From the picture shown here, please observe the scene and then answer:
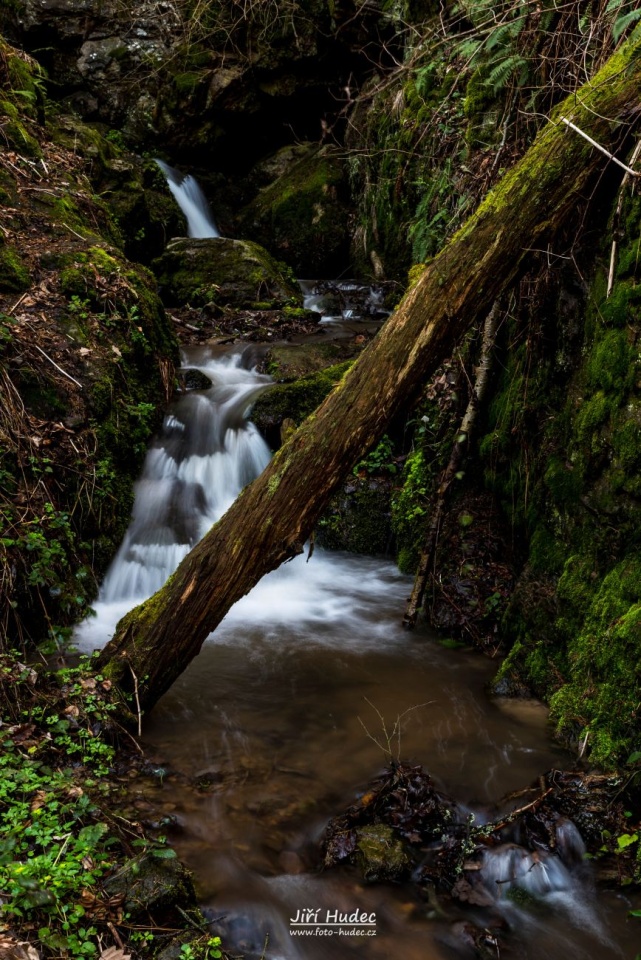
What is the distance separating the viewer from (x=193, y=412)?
7.70m

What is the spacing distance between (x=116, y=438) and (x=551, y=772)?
446 cm

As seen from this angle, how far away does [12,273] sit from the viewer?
5992mm

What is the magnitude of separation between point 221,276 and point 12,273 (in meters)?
6.50

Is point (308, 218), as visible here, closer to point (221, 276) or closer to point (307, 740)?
point (221, 276)

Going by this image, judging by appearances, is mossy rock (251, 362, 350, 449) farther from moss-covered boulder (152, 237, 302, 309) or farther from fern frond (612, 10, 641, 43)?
moss-covered boulder (152, 237, 302, 309)

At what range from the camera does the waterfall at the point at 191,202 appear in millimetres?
14820

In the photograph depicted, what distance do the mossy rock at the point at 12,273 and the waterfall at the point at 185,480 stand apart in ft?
6.54

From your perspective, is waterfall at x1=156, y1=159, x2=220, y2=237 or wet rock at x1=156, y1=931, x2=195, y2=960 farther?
waterfall at x1=156, y1=159, x2=220, y2=237

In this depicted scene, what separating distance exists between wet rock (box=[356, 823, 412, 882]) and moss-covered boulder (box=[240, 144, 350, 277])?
12973 mm

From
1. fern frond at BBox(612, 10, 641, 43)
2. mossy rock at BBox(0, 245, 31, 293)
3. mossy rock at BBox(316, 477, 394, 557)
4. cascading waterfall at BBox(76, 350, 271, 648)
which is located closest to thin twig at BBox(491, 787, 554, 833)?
cascading waterfall at BBox(76, 350, 271, 648)

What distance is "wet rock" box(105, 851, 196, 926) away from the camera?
2576 millimetres

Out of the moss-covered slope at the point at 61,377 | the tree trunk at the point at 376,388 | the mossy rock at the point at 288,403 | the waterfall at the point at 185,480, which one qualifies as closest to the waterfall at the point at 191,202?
the moss-covered slope at the point at 61,377

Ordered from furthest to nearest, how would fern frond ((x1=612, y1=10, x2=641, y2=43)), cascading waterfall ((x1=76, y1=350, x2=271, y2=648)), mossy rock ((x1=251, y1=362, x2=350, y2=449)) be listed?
mossy rock ((x1=251, y1=362, x2=350, y2=449)), cascading waterfall ((x1=76, y1=350, x2=271, y2=648)), fern frond ((x1=612, y1=10, x2=641, y2=43))

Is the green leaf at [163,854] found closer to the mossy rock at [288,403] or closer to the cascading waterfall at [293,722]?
the cascading waterfall at [293,722]
